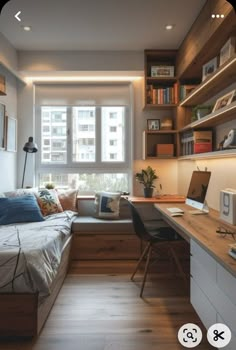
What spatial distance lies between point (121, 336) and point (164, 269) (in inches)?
53.6

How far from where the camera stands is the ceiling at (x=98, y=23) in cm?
267

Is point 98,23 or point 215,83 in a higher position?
point 98,23

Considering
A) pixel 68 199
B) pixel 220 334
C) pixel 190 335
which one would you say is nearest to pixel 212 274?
pixel 220 334

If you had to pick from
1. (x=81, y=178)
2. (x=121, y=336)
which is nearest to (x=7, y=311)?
(x=121, y=336)

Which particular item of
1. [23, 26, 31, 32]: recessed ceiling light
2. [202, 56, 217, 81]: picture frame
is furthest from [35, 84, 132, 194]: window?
[202, 56, 217, 81]: picture frame

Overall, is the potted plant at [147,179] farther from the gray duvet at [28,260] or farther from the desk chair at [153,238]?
the gray duvet at [28,260]

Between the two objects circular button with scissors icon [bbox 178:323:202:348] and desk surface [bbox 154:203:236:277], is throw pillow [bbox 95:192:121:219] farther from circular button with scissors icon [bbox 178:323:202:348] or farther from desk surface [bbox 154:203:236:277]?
circular button with scissors icon [bbox 178:323:202:348]

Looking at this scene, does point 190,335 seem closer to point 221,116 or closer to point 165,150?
point 221,116

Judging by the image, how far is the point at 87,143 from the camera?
4.21 m

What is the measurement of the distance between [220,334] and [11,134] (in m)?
3.37

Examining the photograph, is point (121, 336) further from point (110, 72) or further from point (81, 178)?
point (110, 72)

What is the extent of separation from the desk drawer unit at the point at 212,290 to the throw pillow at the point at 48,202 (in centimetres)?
214

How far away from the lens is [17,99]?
161 inches

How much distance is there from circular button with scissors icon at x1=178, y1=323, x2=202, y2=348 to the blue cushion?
6.14ft
